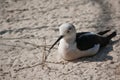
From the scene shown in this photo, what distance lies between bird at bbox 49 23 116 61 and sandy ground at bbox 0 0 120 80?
0.07 m

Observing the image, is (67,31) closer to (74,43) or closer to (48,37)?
(74,43)

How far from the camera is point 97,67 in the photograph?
311cm

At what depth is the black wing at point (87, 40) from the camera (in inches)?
126

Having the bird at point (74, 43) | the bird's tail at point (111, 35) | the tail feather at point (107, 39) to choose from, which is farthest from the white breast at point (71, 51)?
the bird's tail at point (111, 35)

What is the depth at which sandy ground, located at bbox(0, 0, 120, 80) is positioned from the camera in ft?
10.2

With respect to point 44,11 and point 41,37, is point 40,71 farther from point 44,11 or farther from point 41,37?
A: point 44,11

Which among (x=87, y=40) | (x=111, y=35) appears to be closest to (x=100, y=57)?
(x=87, y=40)

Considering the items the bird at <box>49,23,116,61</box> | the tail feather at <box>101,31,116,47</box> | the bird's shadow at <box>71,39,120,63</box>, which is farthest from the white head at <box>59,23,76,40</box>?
the tail feather at <box>101,31,116,47</box>

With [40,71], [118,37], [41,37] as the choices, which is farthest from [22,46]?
[118,37]

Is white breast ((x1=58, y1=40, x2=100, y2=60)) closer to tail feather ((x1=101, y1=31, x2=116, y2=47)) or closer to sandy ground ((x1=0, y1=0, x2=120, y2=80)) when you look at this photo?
sandy ground ((x1=0, y1=0, x2=120, y2=80))

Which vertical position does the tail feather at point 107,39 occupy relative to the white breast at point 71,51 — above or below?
above

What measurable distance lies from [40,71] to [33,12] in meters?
1.25

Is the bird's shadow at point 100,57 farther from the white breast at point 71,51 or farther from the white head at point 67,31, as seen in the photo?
the white head at point 67,31

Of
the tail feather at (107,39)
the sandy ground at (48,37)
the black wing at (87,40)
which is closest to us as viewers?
the sandy ground at (48,37)
